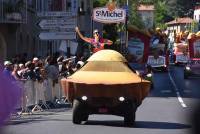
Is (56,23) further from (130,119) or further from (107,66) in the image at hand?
(130,119)

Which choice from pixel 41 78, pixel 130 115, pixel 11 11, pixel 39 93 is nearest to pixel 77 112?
pixel 130 115

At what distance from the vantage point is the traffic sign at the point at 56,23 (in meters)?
25.9

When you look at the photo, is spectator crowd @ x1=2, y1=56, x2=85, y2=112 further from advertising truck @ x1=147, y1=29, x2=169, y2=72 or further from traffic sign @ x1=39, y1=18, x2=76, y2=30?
advertising truck @ x1=147, y1=29, x2=169, y2=72

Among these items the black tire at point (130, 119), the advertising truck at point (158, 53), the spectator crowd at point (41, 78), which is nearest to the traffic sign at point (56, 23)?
the spectator crowd at point (41, 78)

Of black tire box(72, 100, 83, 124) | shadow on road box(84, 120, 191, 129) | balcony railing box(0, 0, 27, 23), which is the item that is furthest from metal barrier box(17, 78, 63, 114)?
balcony railing box(0, 0, 27, 23)

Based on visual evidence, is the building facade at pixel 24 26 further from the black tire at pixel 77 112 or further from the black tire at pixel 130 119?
the black tire at pixel 130 119

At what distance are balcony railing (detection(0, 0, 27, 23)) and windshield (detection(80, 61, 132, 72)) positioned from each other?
15085 millimetres

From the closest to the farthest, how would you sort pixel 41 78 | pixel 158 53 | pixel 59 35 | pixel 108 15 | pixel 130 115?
pixel 130 115, pixel 41 78, pixel 59 35, pixel 108 15, pixel 158 53

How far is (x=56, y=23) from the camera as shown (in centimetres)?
2594

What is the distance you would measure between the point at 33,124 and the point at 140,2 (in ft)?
222

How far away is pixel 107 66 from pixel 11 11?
1626cm

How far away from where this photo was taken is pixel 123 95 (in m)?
15.0

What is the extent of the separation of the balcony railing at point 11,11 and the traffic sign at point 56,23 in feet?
17.6

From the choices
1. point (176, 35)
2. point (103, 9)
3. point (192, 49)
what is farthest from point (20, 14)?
point (176, 35)
